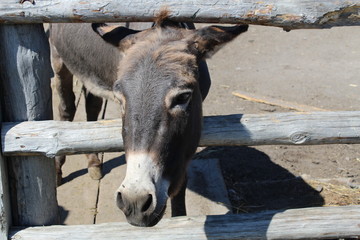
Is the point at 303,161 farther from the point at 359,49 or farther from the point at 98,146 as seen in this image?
the point at 359,49

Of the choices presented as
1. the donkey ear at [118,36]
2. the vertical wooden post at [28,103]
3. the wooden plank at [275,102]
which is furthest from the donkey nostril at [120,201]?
the wooden plank at [275,102]

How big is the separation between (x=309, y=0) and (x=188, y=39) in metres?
0.70

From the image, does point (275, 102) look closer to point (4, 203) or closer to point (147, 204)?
point (4, 203)

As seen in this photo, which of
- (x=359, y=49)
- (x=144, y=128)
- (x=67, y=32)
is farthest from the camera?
(x=359, y=49)

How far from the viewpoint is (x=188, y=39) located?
289 centimetres

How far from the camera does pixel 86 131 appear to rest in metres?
3.03

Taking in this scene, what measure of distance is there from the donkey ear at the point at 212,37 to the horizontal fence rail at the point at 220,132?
0.47 m

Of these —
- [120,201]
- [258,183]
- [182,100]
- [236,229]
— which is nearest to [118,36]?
[182,100]

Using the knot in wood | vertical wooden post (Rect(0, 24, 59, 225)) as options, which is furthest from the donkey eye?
vertical wooden post (Rect(0, 24, 59, 225))

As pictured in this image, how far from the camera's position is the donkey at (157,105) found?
2.45 m

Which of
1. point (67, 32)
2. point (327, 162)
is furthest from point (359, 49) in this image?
point (67, 32)

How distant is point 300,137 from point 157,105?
99 centimetres

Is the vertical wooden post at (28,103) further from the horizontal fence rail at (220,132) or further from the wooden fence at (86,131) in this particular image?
the horizontal fence rail at (220,132)

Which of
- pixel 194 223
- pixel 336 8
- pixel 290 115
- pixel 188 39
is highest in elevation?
pixel 336 8
